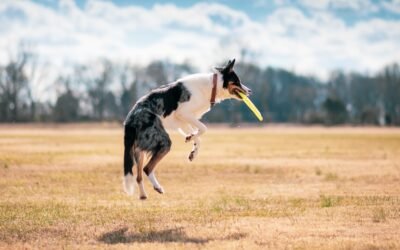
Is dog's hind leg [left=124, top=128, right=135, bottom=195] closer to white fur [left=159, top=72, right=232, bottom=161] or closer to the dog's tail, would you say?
the dog's tail

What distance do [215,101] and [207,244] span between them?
4659 millimetres

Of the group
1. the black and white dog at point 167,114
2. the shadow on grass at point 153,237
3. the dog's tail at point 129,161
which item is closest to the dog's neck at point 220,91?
the black and white dog at point 167,114

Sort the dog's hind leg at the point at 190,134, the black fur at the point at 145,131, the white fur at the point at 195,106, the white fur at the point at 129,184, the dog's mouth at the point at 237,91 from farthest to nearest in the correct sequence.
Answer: the dog's mouth at the point at 237,91 → the dog's hind leg at the point at 190,134 → the white fur at the point at 195,106 → the black fur at the point at 145,131 → the white fur at the point at 129,184

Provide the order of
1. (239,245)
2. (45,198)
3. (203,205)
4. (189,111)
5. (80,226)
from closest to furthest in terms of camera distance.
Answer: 1. (239,245)
2. (80,226)
3. (189,111)
4. (203,205)
5. (45,198)

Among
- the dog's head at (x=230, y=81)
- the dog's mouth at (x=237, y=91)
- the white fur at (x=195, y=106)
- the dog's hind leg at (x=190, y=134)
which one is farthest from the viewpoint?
the dog's mouth at (x=237, y=91)

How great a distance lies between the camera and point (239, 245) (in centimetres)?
1013

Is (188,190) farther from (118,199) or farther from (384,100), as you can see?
(384,100)

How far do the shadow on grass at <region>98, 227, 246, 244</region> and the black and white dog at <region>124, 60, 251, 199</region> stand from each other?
1.56 metres

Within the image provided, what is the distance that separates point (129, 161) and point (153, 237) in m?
2.44

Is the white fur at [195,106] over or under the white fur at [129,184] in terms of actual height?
over

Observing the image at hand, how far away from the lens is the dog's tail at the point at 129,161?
12.8 metres

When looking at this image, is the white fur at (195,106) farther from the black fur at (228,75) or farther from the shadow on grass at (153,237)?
the shadow on grass at (153,237)

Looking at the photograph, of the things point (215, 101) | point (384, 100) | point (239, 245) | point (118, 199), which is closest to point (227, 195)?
point (118, 199)

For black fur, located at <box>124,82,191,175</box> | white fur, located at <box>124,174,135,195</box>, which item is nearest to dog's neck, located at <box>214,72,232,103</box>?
black fur, located at <box>124,82,191,175</box>
